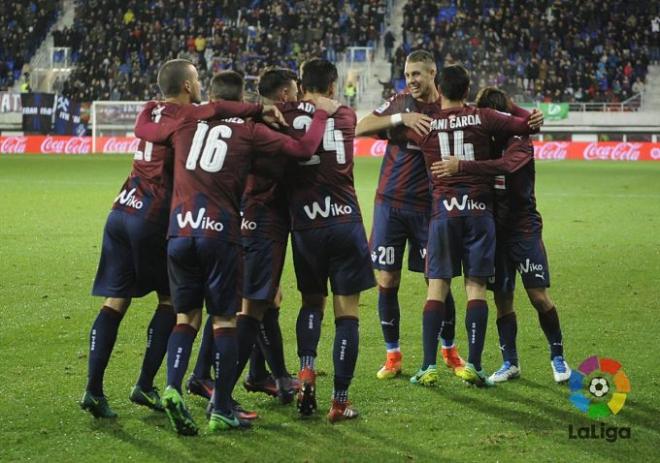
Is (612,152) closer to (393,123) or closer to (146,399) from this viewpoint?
(393,123)

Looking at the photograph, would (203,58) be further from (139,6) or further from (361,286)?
(361,286)

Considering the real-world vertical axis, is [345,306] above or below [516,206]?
below

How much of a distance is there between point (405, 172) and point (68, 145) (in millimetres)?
32907

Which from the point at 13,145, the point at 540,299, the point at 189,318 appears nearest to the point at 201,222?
the point at 189,318

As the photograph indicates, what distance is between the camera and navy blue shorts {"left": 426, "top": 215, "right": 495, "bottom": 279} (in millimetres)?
7027

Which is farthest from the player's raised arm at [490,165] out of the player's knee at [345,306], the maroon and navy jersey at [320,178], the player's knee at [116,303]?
the player's knee at [116,303]

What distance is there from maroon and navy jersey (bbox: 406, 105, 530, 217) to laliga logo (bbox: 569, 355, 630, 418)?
1.30 metres

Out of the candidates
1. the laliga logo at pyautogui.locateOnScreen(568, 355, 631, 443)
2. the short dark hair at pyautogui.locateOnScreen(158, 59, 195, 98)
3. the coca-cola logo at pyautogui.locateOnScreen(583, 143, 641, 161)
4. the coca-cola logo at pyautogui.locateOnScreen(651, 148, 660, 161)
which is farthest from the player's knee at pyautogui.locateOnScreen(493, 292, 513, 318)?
the coca-cola logo at pyautogui.locateOnScreen(583, 143, 641, 161)

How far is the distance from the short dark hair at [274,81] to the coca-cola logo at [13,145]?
111 ft

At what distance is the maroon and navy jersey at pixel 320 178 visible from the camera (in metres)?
6.31

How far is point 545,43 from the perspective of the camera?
41.1 meters

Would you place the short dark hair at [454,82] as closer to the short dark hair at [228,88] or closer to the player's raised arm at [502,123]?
the player's raised arm at [502,123]

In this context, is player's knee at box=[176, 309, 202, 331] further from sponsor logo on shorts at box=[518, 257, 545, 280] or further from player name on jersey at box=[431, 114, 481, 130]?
sponsor logo on shorts at box=[518, 257, 545, 280]

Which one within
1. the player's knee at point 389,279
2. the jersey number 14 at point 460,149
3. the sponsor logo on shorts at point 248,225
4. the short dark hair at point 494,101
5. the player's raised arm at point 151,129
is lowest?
the player's knee at point 389,279
